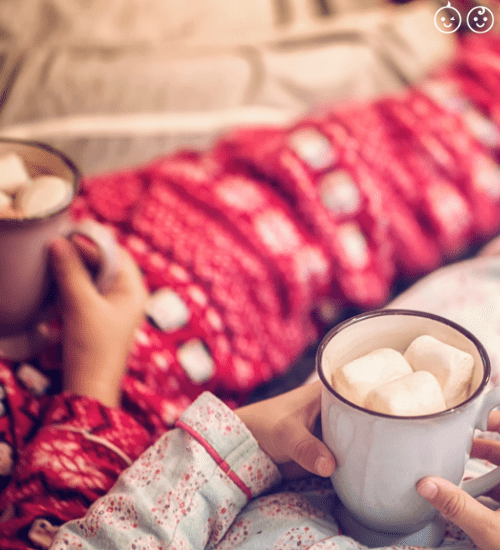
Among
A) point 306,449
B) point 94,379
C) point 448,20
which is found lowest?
point 94,379

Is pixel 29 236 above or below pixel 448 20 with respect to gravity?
below

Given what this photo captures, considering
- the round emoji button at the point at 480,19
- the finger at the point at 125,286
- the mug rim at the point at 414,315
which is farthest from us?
the round emoji button at the point at 480,19

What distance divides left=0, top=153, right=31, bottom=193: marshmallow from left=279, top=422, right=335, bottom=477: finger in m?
0.30

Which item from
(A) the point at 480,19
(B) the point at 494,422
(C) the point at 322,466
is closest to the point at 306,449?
(C) the point at 322,466

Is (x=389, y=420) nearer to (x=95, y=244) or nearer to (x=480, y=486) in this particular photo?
(x=480, y=486)

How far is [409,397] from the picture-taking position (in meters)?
0.31

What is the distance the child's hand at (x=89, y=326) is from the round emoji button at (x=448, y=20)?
94 cm

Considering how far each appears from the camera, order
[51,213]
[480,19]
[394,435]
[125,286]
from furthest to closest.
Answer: [480,19] → [125,286] → [51,213] → [394,435]

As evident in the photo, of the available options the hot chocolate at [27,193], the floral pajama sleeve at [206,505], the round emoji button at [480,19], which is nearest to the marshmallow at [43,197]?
the hot chocolate at [27,193]

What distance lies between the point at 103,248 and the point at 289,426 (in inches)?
9.9

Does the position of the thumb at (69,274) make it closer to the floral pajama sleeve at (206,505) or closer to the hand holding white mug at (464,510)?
the floral pajama sleeve at (206,505)

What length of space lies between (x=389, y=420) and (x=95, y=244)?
331 mm

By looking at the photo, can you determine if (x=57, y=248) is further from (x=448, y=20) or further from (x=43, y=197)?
(x=448, y=20)

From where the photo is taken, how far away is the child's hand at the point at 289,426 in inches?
14.2
